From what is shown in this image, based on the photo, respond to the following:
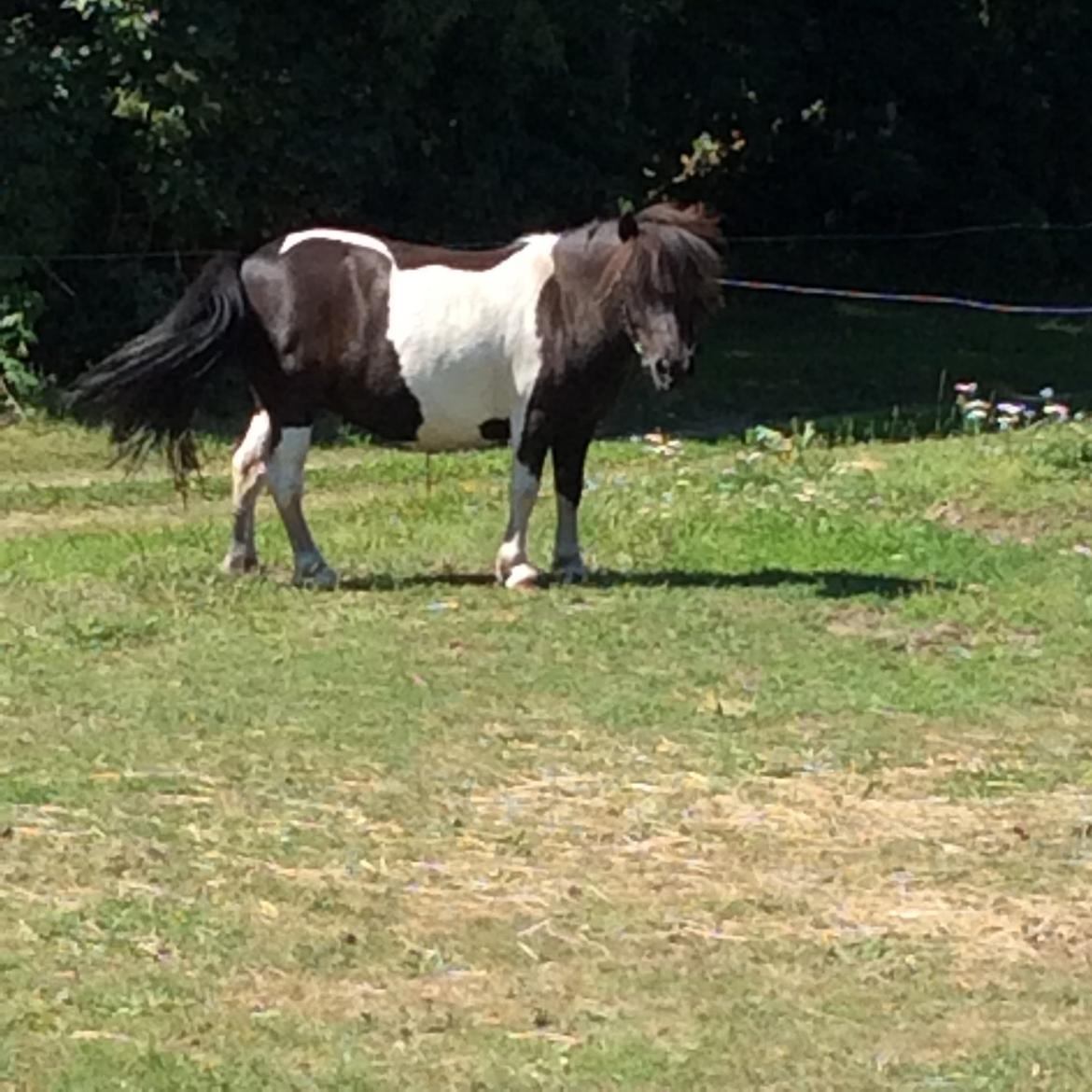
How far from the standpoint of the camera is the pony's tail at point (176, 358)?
988cm

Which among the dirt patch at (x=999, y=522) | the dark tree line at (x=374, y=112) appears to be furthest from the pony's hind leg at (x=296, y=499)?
the dark tree line at (x=374, y=112)

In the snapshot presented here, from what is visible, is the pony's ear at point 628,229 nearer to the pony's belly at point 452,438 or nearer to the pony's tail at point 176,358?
the pony's belly at point 452,438

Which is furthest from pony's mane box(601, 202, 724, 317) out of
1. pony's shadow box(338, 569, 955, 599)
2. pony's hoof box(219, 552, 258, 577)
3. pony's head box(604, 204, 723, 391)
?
pony's hoof box(219, 552, 258, 577)

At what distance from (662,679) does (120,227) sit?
11544mm

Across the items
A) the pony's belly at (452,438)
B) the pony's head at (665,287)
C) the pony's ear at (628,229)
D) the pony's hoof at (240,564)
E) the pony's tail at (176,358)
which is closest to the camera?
the pony's head at (665,287)

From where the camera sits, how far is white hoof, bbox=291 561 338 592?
393 inches

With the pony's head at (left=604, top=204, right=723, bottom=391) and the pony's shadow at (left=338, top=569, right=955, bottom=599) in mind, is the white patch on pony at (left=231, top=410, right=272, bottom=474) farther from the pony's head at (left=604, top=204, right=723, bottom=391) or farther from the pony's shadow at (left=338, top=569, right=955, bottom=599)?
the pony's head at (left=604, top=204, right=723, bottom=391)

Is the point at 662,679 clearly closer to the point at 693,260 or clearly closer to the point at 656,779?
the point at 656,779

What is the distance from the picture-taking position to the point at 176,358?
989 centimetres

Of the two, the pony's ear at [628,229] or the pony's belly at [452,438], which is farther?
the pony's belly at [452,438]

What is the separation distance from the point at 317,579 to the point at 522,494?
3.01ft

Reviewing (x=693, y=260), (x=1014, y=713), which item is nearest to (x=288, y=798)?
(x=1014, y=713)

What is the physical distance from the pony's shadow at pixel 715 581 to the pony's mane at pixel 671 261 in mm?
1171

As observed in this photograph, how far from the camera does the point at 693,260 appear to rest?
9641 millimetres
